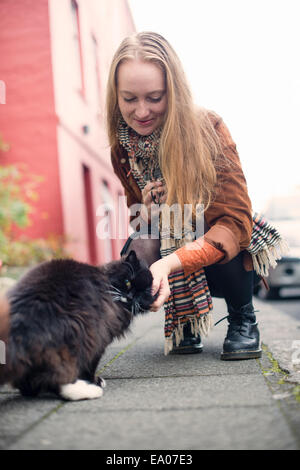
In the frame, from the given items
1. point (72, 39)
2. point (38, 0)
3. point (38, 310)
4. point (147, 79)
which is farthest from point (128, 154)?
point (72, 39)

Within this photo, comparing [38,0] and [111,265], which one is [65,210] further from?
[111,265]

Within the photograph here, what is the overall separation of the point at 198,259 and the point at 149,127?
62 cm

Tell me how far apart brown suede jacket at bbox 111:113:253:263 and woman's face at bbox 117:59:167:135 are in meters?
0.27

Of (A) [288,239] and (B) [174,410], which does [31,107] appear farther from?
(B) [174,410]

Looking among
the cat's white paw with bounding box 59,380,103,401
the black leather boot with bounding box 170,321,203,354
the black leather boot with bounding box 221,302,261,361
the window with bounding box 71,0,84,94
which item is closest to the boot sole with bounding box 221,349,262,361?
the black leather boot with bounding box 221,302,261,361

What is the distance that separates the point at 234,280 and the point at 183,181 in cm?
50

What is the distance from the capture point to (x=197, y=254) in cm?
190

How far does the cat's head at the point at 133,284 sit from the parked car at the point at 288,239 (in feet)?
11.9

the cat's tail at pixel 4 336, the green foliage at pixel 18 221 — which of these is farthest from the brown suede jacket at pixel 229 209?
the green foliage at pixel 18 221

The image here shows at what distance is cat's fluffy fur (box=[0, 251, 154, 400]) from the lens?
1.41m

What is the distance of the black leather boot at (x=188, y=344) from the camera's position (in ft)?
7.68

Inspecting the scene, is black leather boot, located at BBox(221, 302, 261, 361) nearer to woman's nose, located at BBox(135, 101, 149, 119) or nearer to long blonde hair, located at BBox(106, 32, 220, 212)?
long blonde hair, located at BBox(106, 32, 220, 212)

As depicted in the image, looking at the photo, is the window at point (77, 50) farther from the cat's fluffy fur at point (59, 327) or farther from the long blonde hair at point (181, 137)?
the cat's fluffy fur at point (59, 327)

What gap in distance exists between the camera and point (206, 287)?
7.29 ft
